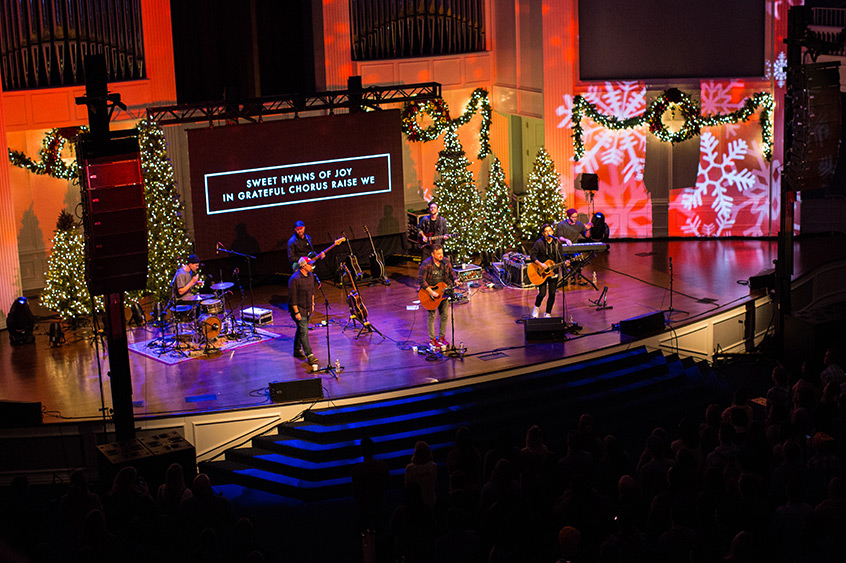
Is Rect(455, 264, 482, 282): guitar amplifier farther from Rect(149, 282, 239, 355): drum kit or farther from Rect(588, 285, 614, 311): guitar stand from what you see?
Rect(149, 282, 239, 355): drum kit

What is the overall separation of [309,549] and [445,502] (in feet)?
8.39

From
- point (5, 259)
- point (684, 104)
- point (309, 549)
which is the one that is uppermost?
point (684, 104)

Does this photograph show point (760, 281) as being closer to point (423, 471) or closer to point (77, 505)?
point (423, 471)

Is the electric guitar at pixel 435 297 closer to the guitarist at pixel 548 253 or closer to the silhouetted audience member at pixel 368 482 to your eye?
the guitarist at pixel 548 253

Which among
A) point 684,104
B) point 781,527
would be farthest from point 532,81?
point 781,527

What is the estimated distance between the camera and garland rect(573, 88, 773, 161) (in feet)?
64.0

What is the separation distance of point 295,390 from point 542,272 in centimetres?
448

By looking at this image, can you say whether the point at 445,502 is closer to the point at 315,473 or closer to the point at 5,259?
the point at 315,473

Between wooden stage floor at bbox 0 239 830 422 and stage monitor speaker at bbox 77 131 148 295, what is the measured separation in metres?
2.24

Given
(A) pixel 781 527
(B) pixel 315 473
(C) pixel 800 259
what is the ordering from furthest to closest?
(C) pixel 800 259, (B) pixel 315 473, (A) pixel 781 527

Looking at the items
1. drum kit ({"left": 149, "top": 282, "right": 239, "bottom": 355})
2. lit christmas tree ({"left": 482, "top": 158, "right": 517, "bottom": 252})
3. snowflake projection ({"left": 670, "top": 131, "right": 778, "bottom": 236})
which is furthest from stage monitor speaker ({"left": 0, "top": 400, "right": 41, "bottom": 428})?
snowflake projection ({"left": 670, "top": 131, "right": 778, "bottom": 236})

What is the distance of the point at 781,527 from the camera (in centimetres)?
777

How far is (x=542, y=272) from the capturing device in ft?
49.0

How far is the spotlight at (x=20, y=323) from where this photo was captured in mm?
15203
